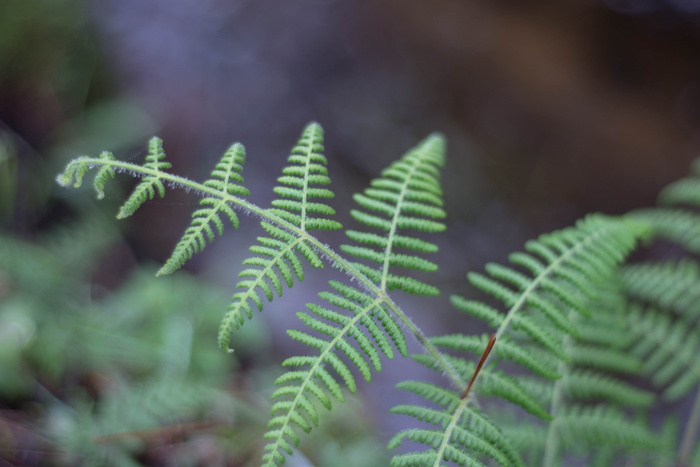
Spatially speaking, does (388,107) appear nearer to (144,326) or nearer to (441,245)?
(441,245)

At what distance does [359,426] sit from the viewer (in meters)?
2.92

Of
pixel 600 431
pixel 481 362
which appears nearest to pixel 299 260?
pixel 481 362

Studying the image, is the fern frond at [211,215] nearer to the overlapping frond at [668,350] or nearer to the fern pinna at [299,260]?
the fern pinna at [299,260]

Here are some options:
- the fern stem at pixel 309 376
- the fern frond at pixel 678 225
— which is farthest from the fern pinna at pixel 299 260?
the fern frond at pixel 678 225

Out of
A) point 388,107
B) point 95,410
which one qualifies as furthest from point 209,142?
point 95,410

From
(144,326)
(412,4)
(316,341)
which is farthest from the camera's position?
(412,4)

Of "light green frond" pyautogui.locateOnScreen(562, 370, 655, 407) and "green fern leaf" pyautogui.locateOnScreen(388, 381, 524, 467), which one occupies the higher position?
"light green frond" pyautogui.locateOnScreen(562, 370, 655, 407)

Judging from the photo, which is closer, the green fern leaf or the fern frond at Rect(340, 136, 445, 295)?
the green fern leaf

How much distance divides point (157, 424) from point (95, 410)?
12.1 inches

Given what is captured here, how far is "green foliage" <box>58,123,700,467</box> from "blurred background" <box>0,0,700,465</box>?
3.18 feet

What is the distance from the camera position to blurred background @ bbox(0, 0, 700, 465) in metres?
2.50

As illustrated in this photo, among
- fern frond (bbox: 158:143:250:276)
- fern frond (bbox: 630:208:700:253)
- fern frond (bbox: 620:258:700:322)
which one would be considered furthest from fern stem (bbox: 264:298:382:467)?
fern frond (bbox: 630:208:700:253)

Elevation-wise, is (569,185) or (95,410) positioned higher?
(569,185)

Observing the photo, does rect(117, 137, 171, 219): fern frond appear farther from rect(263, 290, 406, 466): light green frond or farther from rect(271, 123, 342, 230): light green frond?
rect(263, 290, 406, 466): light green frond
